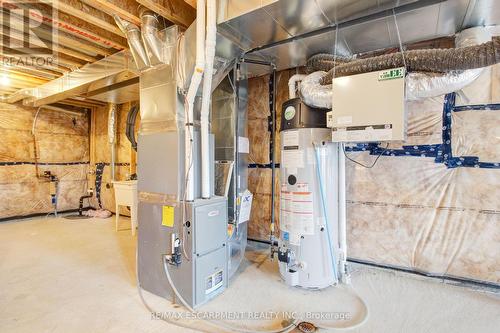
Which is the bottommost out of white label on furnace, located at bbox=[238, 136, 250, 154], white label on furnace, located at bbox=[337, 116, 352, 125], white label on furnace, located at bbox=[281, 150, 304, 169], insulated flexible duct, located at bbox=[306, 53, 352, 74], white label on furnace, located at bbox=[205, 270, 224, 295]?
white label on furnace, located at bbox=[205, 270, 224, 295]

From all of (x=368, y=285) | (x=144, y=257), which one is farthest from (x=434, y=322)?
(x=144, y=257)

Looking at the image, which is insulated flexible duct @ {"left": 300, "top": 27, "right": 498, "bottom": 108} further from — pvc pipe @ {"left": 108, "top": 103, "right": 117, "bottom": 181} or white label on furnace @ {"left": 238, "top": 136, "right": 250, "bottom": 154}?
pvc pipe @ {"left": 108, "top": 103, "right": 117, "bottom": 181}

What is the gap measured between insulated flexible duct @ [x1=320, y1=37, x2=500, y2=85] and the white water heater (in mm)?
492

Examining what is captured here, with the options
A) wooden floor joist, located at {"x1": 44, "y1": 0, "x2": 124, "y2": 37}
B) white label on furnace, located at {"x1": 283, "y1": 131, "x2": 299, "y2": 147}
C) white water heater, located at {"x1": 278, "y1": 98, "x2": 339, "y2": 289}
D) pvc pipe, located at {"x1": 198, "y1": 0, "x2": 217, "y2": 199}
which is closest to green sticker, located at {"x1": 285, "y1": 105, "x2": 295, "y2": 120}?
white water heater, located at {"x1": 278, "y1": 98, "x2": 339, "y2": 289}

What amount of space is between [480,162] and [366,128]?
1253 mm

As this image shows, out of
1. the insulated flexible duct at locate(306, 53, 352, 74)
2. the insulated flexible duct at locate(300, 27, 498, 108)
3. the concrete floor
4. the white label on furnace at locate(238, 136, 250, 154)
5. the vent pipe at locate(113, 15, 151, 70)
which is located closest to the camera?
the insulated flexible duct at locate(300, 27, 498, 108)

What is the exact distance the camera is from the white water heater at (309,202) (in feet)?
7.44

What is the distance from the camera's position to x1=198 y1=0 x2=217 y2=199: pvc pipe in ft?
5.92

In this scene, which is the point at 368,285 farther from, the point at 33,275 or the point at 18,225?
the point at 18,225

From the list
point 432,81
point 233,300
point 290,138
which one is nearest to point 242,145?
point 290,138

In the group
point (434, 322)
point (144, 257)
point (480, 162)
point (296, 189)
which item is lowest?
point (434, 322)

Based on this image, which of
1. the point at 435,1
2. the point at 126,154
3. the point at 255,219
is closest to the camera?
the point at 435,1

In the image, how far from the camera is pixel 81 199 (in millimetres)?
5449

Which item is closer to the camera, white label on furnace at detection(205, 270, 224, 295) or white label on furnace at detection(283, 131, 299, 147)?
white label on furnace at detection(205, 270, 224, 295)
